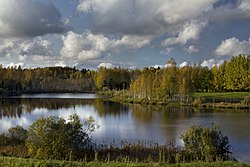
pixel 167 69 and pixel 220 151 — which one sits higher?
pixel 167 69

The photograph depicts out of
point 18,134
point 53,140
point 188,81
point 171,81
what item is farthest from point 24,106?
point 53,140

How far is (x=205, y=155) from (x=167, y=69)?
56.0m

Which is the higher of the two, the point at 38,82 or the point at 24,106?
the point at 38,82

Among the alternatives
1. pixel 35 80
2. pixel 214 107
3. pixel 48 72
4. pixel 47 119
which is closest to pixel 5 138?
pixel 47 119

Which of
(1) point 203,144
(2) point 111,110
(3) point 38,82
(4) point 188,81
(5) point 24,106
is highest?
(3) point 38,82

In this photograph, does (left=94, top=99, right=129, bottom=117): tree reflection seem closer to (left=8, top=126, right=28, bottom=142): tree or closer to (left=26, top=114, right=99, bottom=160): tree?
(left=8, top=126, right=28, bottom=142): tree

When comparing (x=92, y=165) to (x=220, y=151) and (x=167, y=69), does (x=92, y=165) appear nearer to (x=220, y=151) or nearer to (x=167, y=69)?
(x=220, y=151)

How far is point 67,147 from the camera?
1667cm

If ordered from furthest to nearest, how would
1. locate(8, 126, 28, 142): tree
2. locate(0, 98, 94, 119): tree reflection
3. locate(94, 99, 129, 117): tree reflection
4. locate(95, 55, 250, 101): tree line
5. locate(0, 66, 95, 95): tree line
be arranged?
locate(0, 66, 95, 95): tree line → locate(95, 55, 250, 101): tree line → locate(94, 99, 129, 117): tree reflection → locate(0, 98, 94, 119): tree reflection → locate(8, 126, 28, 142): tree

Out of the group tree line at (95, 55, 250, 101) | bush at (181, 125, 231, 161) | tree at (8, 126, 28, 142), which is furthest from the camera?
tree line at (95, 55, 250, 101)

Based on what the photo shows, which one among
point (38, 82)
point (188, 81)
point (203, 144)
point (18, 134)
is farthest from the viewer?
point (38, 82)

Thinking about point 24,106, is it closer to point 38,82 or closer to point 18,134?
point 18,134

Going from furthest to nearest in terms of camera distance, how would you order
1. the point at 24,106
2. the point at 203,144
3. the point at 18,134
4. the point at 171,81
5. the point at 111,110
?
the point at 171,81 < the point at 24,106 < the point at 111,110 < the point at 18,134 < the point at 203,144

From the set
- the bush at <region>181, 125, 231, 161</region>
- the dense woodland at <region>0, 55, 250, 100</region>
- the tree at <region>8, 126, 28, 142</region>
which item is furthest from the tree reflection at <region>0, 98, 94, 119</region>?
the bush at <region>181, 125, 231, 161</region>
